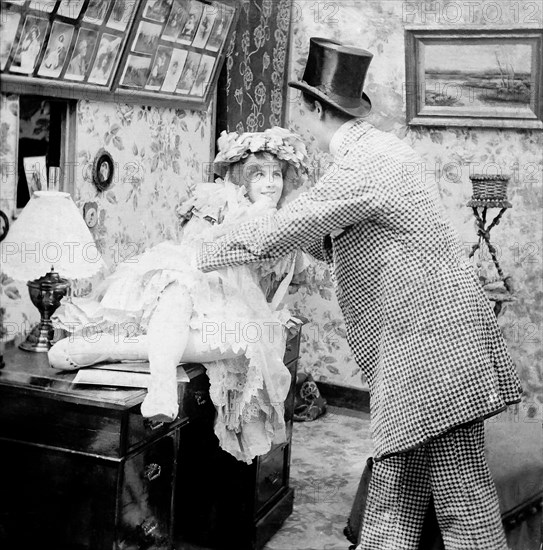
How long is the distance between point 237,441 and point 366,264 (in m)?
0.82

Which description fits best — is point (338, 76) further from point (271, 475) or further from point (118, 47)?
point (271, 475)

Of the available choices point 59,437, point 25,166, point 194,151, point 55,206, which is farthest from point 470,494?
point 194,151

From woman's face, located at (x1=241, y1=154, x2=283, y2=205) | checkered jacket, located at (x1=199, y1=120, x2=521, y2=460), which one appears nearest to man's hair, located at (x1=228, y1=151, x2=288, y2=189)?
woman's face, located at (x1=241, y1=154, x2=283, y2=205)

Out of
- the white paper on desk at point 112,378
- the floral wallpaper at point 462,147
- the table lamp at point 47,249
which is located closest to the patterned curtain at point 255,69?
the floral wallpaper at point 462,147

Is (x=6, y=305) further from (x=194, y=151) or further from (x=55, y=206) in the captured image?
(x=194, y=151)

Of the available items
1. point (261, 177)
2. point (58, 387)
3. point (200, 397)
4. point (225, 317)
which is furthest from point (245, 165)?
point (58, 387)

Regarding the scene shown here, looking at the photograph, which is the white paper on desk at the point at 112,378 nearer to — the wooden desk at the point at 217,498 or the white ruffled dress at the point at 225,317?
the white ruffled dress at the point at 225,317

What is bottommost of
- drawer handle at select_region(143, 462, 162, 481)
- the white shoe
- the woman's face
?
drawer handle at select_region(143, 462, 162, 481)

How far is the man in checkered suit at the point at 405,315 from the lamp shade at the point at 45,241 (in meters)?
0.39

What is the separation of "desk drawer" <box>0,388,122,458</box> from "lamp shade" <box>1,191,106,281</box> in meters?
0.39

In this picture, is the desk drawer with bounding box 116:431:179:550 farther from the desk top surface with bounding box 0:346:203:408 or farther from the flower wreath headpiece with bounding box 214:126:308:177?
the flower wreath headpiece with bounding box 214:126:308:177

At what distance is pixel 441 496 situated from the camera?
103 inches

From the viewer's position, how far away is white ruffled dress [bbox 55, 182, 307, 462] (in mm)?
2734

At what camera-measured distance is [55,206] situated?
2.63 meters
